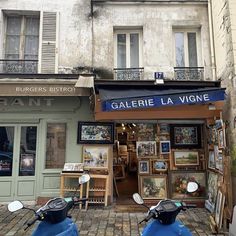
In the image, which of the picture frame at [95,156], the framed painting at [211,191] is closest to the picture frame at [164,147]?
the framed painting at [211,191]

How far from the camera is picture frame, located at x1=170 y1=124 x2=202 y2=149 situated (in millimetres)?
7336

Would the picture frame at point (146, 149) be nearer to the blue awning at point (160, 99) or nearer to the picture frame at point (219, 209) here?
the blue awning at point (160, 99)

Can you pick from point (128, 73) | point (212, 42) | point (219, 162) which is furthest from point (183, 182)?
point (212, 42)

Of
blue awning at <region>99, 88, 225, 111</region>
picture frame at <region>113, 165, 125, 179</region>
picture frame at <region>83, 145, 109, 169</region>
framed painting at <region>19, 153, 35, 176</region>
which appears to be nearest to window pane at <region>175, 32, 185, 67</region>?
blue awning at <region>99, 88, 225, 111</region>

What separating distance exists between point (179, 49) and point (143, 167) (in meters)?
3.72

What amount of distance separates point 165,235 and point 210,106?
483cm

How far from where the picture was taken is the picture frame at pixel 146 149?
7.36 metres

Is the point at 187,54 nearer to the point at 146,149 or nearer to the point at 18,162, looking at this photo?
the point at 146,149

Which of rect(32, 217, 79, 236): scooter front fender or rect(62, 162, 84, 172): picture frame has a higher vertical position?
rect(62, 162, 84, 172): picture frame

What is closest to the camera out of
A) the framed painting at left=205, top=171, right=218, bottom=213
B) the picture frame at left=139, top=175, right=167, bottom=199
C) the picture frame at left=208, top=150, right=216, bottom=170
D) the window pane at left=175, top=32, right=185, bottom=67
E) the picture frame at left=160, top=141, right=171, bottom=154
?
the framed painting at left=205, top=171, right=218, bottom=213

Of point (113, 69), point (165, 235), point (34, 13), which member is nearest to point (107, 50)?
point (113, 69)

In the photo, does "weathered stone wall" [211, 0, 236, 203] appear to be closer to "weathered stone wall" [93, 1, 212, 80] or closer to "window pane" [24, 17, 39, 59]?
"weathered stone wall" [93, 1, 212, 80]

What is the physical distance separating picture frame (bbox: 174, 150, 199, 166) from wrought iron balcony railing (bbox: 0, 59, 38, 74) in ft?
15.7

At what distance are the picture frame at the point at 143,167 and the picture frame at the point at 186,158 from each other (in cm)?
83
